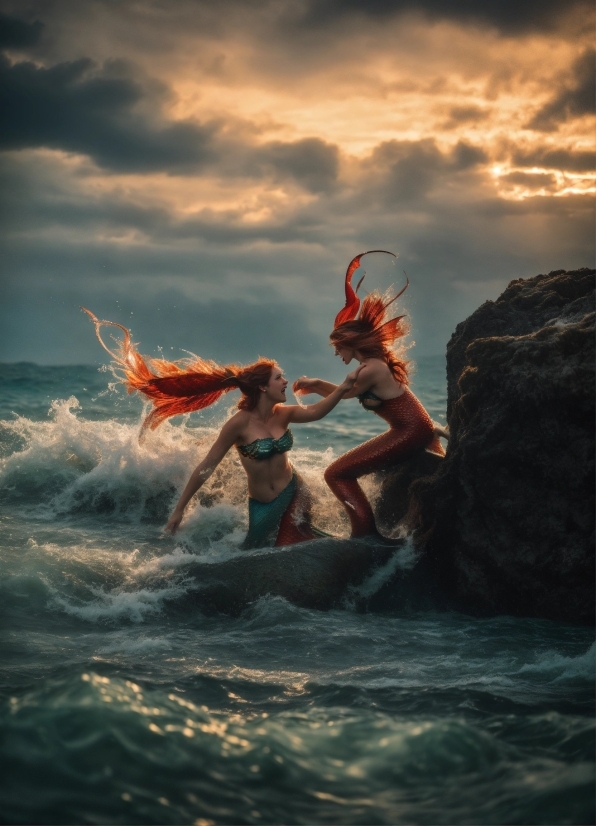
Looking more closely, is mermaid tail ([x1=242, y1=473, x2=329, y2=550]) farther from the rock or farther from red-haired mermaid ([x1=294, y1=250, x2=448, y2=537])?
the rock

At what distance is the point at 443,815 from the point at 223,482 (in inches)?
258

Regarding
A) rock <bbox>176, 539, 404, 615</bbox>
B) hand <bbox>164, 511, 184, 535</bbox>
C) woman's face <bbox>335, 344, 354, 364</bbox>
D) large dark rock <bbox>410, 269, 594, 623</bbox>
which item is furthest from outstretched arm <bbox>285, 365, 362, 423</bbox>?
hand <bbox>164, 511, 184, 535</bbox>

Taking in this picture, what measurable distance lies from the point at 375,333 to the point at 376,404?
0.66 m

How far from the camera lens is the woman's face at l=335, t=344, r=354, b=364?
7270mm

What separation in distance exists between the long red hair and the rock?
157cm

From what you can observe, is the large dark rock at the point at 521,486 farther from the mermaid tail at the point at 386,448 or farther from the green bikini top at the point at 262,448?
the green bikini top at the point at 262,448

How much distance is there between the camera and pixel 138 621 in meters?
5.81

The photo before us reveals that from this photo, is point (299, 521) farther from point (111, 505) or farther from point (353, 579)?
point (111, 505)

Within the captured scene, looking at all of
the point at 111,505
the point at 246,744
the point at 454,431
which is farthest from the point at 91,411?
the point at 246,744

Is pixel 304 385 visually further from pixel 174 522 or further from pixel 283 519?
pixel 174 522

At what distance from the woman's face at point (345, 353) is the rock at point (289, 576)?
1.78 metres

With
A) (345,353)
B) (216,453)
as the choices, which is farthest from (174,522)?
(345,353)

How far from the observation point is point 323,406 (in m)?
6.82

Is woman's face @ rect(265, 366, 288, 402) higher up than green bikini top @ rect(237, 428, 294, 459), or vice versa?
woman's face @ rect(265, 366, 288, 402)
